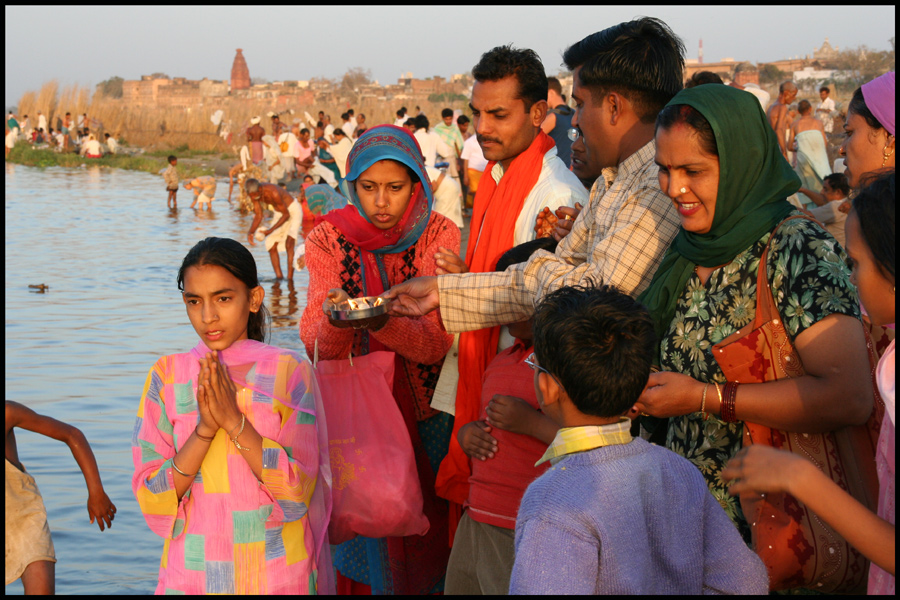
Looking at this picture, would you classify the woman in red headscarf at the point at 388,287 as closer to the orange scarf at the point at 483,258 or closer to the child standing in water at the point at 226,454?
the orange scarf at the point at 483,258

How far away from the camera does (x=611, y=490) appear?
1777 mm

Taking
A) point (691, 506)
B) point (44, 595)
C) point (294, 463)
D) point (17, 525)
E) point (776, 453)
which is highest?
point (776, 453)

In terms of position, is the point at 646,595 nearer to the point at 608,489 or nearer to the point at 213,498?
the point at 608,489

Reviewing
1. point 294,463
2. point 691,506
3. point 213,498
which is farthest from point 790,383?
point 213,498

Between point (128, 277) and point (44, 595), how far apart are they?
1063 cm

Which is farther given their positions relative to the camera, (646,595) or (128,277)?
(128,277)

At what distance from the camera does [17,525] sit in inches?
96.9

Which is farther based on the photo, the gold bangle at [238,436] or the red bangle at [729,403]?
the gold bangle at [238,436]

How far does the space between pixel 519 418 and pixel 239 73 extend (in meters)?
103

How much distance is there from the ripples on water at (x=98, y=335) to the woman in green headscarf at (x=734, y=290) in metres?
2.91

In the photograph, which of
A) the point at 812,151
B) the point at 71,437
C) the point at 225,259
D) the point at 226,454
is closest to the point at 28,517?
the point at 71,437

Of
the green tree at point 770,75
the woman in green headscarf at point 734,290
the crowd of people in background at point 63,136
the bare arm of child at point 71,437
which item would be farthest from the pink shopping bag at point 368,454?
the crowd of people in background at point 63,136

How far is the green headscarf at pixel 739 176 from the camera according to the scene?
2.17m

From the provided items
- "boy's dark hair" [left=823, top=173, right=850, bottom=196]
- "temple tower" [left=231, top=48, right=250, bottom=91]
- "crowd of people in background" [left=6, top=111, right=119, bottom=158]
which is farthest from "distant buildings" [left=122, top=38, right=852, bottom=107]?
"boy's dark hair" [left=823, top=173, right=850, bottom=196]
